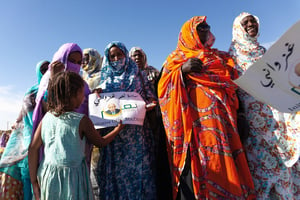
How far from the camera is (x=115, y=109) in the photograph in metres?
2.27

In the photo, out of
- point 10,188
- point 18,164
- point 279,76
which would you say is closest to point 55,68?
point 18,164

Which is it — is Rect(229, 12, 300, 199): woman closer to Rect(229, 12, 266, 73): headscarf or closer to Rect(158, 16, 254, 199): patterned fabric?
Rect(229, 12, 266, 73): headscarf

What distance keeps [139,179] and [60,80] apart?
53.2 inches

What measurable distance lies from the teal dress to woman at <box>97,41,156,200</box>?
A: 0.62 metres

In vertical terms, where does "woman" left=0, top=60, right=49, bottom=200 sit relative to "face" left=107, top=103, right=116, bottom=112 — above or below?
below

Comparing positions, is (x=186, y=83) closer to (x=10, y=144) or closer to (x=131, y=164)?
(x=131, y=164)

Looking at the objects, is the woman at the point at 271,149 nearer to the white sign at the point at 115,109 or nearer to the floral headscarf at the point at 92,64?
the white sign at the point at 115,109

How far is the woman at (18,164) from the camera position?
2.22m

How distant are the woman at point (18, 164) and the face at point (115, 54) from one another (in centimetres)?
104

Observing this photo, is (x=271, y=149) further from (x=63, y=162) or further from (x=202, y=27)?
(x=63, y=162)

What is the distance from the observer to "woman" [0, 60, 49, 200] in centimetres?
222

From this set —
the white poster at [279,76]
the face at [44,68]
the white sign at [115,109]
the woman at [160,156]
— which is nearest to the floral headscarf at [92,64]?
the face at [44,68]

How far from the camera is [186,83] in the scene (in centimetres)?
242

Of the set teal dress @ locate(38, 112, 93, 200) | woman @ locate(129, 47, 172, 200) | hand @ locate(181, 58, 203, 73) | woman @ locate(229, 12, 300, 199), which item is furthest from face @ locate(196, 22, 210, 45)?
teal dress @ locate(38, 112, 93, 200)
